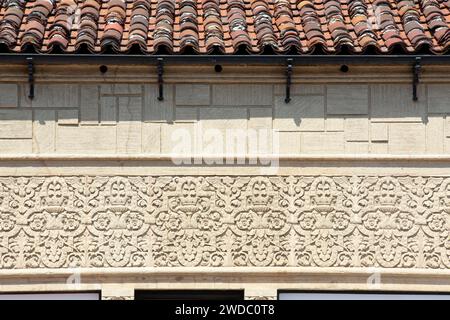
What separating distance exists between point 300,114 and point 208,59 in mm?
880

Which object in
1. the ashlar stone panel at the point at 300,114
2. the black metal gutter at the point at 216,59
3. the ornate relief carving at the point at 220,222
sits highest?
the black metal gutter at the point at 216,59

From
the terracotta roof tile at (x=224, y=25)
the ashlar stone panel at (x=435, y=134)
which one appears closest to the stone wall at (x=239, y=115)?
the ashlar stone panel at (x=435, y=134)

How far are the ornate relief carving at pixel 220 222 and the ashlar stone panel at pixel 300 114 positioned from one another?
1.38 ft

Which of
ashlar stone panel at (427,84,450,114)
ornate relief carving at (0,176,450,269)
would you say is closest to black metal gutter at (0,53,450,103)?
ashlar stone panel at (427,84,450,114)

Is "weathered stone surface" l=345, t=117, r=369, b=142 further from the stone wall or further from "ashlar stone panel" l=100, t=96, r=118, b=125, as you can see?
"ashlar stone panel" l=100, t=96, r=118, b=125

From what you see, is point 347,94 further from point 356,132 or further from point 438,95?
point 438,95

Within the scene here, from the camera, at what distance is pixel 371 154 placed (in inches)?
774

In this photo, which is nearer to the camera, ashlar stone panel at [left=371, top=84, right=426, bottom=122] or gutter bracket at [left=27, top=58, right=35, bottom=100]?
gutter bracket at [left=27, top=58, right=35, bottom=100]

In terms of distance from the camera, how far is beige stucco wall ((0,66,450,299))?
19469mm

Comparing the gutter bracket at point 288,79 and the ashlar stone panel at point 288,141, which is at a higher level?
the gutter bracket at point 288,79

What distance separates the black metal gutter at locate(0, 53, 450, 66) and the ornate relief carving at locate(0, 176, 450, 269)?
0.93 meters

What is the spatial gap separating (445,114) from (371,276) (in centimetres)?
145

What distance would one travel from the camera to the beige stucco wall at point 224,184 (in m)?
19.5

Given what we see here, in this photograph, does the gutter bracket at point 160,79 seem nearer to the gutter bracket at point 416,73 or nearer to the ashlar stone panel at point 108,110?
the ashlar stone panel at point 108,110
